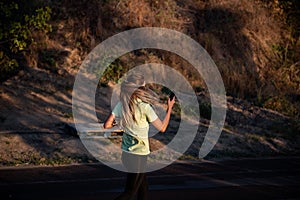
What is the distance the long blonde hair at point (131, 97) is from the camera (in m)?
6.15

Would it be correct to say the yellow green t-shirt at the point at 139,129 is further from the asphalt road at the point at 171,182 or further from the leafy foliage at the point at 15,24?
the leafy foliage at the point at 15,24

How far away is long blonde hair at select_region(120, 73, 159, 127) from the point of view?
6.15 m

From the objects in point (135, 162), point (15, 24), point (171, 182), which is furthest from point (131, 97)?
point (15, 24)

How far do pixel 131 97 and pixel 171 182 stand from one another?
3.41 meters

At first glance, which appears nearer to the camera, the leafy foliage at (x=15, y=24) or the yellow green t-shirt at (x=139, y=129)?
the yellow green t-shirt at (x=139, y=129)

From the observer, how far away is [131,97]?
6.17 m

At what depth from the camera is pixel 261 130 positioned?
1466 centimetres

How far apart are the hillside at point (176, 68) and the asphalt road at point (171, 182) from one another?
0.95 m

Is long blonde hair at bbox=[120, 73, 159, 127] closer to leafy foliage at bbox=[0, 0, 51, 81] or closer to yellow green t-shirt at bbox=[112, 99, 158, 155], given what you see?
yellow green t-shirt at bbox=[112, 99, 158, 155]

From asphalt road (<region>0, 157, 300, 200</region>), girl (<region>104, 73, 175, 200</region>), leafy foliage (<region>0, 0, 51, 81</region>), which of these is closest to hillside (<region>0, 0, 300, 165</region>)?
asphalt road (<region>0, 157, 300, 200</region>)

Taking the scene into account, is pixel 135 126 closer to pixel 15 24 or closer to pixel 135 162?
pixel 135 162

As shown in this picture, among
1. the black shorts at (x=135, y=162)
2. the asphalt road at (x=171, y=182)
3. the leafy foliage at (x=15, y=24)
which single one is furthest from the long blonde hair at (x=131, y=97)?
the leafy foliage at (x=15, y=24)

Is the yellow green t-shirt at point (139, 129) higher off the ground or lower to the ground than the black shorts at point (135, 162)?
higher

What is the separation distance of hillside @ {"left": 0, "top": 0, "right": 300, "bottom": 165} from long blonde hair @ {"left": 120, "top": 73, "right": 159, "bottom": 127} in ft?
15.1
